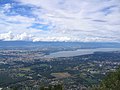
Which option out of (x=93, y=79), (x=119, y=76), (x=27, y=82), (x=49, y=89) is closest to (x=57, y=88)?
(x=49, y=89)

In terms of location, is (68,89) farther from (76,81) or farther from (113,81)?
(113,81)

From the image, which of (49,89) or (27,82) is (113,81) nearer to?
(49,89)

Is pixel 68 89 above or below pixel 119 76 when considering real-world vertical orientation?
below

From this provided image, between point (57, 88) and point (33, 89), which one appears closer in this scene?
point (57, 88)

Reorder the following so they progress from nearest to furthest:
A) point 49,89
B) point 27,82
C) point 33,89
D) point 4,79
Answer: point 49,89, point 33,89, point 27,82, point 4,79

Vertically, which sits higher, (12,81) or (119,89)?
(119,89)

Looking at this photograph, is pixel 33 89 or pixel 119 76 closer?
pixel 119 76

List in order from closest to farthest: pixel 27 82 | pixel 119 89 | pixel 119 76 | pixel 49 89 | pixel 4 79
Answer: pixel 119 89
pixel 49 89
pixel 119 76
pixel 27 82
pixel 4 79

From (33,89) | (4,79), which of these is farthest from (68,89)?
(4,79)

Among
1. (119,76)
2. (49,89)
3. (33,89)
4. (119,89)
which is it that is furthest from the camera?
(33,89)
